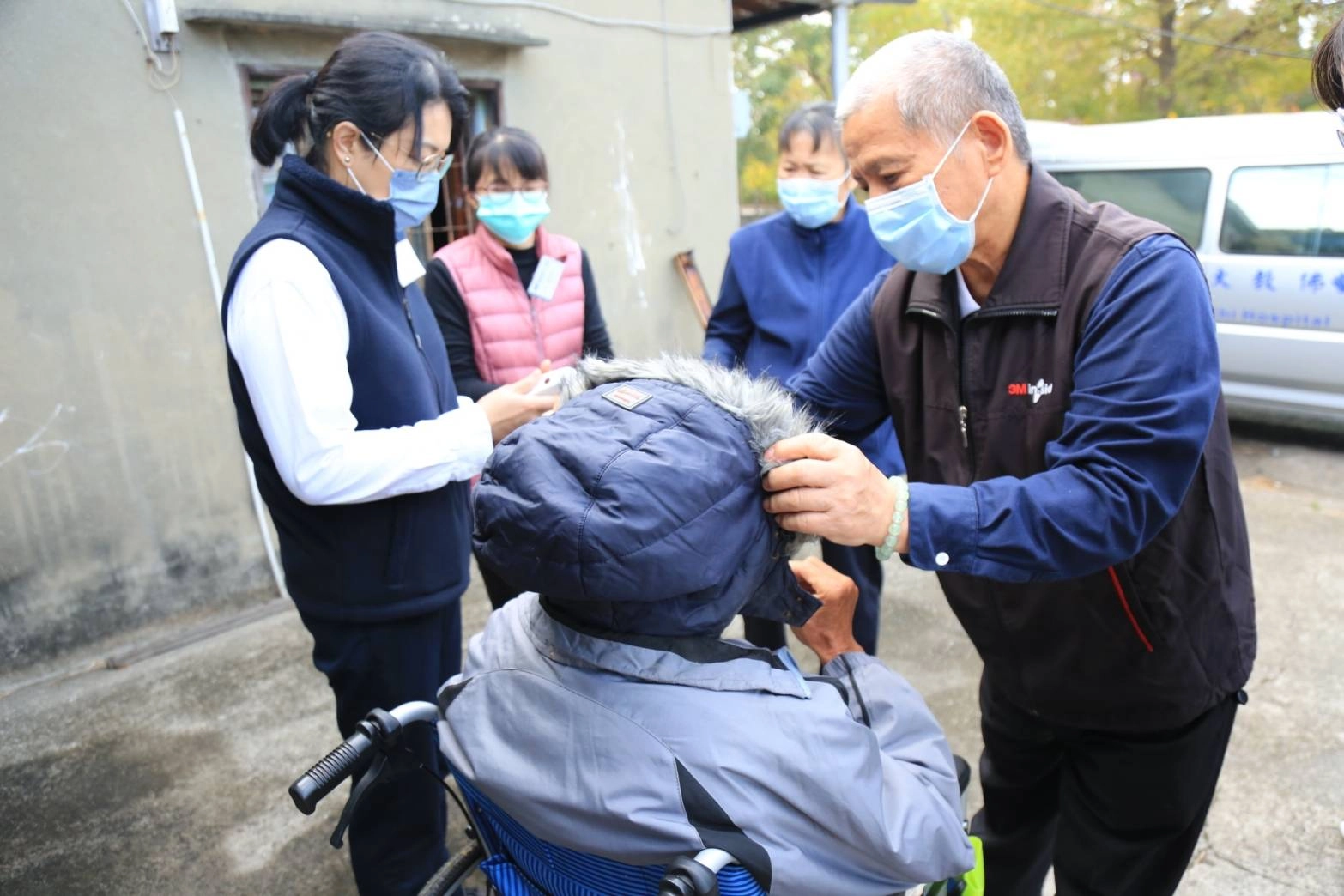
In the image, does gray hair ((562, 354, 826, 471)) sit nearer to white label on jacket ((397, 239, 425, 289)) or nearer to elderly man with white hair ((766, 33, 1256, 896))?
elderly man with white hair ((766, 33, 1256, 896))

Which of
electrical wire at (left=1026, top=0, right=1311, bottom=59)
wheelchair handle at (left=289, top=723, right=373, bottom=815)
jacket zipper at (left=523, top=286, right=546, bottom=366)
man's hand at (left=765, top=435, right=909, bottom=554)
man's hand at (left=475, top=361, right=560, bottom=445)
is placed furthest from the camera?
electrical wire at (left=1026, top=0, right=1311, bottom=59)

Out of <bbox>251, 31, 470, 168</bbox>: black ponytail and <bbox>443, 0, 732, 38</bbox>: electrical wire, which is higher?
<bbox>443, 0, 732, 38</bbox>: electrical wire

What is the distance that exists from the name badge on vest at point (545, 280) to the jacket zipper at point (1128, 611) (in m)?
1.88

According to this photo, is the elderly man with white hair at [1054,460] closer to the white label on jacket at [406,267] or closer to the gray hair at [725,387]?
the gray hair at [725,387]

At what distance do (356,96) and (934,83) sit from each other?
968 mm

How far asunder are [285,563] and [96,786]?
1471 mm

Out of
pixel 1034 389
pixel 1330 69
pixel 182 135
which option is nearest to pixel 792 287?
pixel 1034 389

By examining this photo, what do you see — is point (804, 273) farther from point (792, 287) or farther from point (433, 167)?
point (433, 167)

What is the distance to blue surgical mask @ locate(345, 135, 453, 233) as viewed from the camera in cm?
177

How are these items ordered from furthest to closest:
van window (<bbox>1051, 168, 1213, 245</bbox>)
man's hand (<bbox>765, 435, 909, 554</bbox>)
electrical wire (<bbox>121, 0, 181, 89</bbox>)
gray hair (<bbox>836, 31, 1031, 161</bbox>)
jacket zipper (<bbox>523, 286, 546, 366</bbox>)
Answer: van window (<bbox>1051, 168, 1213, 245</bbox>)
electrical wire (<bbox>121, 0, 181, 89</bbox>)
jacket zipper (<bbox>523, 286, 546, 366</bbox>)
gray hair (<bbox>836, 31, 1031, 161</bbox>)
man's hand (<bbox>765, 435, 909, 554</bbox>)

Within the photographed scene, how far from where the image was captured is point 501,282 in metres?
2.81

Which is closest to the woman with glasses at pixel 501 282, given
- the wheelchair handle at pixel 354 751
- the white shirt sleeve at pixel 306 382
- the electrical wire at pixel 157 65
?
the white shirt sleeve at pixel 306 382

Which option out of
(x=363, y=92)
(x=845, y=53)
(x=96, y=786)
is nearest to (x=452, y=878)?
(x=363, y=92)

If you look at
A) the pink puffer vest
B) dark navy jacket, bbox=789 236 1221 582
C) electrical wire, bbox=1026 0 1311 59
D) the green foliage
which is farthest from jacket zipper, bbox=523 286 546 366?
electrical wire, bbox=1026 0 1311 59
